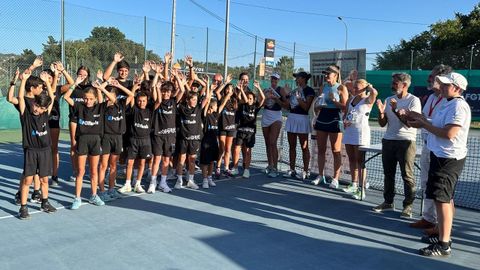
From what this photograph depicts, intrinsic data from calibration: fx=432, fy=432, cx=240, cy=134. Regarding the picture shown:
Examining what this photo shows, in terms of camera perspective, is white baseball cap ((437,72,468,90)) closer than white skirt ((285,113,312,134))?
Yes

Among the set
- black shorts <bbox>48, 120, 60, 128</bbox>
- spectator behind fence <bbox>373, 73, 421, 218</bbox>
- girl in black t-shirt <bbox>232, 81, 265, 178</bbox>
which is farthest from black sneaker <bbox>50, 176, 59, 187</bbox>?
spectator behind fence <bbox>373, 73, 421, 218</bbox>

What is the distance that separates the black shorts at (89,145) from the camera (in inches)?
232

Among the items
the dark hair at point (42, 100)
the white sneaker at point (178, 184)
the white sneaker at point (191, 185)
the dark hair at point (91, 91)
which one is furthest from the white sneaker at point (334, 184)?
the dark hair at point (42, 100)

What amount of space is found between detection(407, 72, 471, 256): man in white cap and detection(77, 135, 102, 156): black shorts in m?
4.04

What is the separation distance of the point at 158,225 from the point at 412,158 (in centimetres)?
355

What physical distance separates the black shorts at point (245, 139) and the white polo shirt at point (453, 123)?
4.20 meters

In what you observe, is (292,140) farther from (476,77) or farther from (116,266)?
(476,77)

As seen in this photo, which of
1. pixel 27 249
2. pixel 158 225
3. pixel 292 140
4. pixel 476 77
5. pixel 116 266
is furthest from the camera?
pixel 476 77

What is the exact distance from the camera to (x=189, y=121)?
718cm

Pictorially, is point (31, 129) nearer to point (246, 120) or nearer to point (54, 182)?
point (54, 182)

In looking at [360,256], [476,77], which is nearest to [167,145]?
[360,256]

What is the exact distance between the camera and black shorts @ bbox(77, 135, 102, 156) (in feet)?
19.3

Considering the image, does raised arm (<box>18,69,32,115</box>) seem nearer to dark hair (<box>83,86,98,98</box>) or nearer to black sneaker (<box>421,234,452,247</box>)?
dark hair (<box>83,86,98,98</box>)

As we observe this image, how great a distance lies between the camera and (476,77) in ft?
71.8
